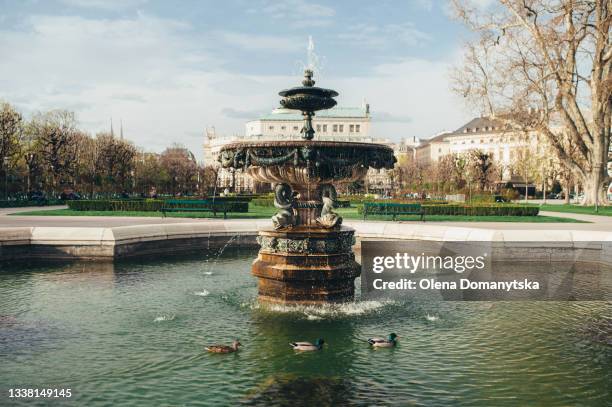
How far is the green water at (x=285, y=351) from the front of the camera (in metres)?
6.11

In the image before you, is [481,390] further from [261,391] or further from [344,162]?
[344,162]

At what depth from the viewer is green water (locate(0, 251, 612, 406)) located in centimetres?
611

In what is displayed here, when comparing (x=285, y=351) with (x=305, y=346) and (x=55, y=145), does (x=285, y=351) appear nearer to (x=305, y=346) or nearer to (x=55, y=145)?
(x=305, y=346)

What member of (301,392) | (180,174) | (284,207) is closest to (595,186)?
(284,207)

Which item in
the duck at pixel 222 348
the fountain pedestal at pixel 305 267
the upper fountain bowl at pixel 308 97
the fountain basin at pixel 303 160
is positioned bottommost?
the duck at pixel 222 348

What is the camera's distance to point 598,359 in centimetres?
724

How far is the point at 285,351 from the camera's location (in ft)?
24.5

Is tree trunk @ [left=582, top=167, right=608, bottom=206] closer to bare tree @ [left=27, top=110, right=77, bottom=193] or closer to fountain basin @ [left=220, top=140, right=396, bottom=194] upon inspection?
fountain basin @ [left=220, top=140, right=396, bottom=194]

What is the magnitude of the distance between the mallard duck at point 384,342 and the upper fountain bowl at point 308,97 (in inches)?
202

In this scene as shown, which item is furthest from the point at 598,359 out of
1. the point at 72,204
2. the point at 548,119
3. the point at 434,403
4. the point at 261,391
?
the point at 548,119

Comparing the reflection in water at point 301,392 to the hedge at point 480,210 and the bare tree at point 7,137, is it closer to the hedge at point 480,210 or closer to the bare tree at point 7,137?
the hedge at point 480,210

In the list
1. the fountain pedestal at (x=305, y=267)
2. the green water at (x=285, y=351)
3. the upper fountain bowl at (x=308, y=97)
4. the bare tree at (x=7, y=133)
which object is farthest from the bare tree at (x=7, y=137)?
the fountain pedestal at (x=305, y=267)

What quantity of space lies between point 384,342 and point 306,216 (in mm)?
3743

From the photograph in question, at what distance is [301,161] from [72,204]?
2463 cm
